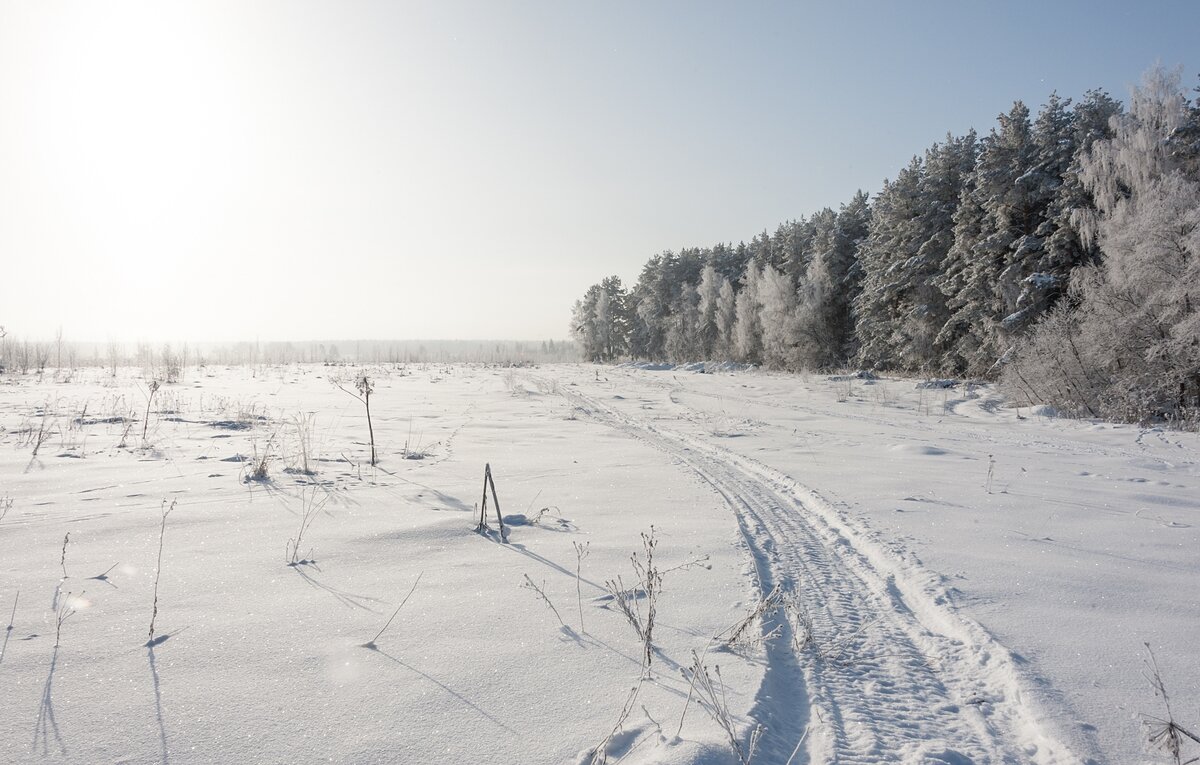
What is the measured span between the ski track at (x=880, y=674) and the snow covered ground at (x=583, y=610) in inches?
0.7

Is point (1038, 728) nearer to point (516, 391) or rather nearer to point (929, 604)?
point (929, 604)

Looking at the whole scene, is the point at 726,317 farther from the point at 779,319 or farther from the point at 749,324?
the point at 779,319

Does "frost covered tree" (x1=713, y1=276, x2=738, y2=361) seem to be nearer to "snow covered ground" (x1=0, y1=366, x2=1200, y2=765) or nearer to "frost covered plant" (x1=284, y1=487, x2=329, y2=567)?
"snow covered ground" (x1=0, y1=366, x2=1200, y2=765)

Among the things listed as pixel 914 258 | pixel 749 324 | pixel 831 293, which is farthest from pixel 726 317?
pixel 914 258

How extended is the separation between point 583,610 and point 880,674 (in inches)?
66.3

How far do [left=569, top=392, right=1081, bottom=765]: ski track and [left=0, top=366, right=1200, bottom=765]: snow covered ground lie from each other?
0.02 m

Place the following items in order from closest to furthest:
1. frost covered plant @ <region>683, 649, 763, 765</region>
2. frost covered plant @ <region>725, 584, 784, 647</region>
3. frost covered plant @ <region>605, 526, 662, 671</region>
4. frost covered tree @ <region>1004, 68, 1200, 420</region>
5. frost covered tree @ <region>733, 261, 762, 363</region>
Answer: frost covered plant @ <region>683, 649, 763, 765</region> < frost covered plant @ <region>605, 526, 662, 671</region> < frost covered plant @ <region>725, 584, 784, 647</region> < frost covered tree @ <region>1004, 68, 1200, 420</region> < frost covered tree @ <region>733, 261, 762, 363</region>

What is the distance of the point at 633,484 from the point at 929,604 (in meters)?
4.09

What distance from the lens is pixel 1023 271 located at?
22938 mm

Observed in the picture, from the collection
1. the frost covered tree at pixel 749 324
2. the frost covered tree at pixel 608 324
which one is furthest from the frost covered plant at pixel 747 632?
the frost covered tree at pixel 608 324

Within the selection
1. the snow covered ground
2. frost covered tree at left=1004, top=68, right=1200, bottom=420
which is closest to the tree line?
frost covered tree at left=1004, top=68, right=1200, bottom=420

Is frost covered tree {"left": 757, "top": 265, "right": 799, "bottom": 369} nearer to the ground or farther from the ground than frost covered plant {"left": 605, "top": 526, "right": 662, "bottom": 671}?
farther from the ground

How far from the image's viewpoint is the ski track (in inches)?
93.7

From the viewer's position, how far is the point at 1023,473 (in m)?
7.75
